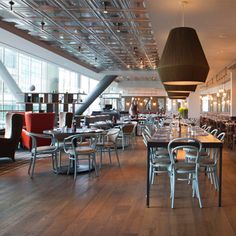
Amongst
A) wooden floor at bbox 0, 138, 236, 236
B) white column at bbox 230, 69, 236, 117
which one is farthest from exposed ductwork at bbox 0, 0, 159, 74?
wooden floor at bbox 0, 138, 236, 236

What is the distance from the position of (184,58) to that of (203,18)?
8.71 ft

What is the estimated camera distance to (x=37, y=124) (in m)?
9.17

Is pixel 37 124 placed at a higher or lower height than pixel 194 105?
lower

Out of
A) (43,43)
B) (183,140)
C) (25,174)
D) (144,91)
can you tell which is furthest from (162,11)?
(144,91)

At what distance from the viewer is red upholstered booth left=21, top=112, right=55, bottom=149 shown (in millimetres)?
9055

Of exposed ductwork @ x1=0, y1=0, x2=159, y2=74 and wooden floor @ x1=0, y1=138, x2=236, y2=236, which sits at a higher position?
exposed ductwork @ x1=0, y1=0, x2=159, y2=74

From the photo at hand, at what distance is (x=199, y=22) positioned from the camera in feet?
23.0

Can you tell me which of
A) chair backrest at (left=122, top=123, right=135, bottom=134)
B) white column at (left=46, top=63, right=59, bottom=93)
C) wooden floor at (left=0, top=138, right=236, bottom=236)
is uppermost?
white column at (left=46, top=63, right=59, bottom=93)

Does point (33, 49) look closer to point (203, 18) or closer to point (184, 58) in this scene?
point (203, 18)

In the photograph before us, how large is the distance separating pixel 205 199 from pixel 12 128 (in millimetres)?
4875

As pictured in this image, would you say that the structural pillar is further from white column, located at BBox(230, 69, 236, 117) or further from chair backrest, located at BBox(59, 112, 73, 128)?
chair backrest, located at BBox(59, 112, 73, 128)

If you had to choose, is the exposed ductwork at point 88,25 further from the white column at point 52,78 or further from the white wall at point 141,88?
the white wall at point 141,88

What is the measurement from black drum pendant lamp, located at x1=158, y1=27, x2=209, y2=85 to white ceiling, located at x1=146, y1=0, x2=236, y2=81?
146cm

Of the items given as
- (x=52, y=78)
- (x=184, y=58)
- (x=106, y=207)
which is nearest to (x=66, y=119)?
(x=106, y=207)
